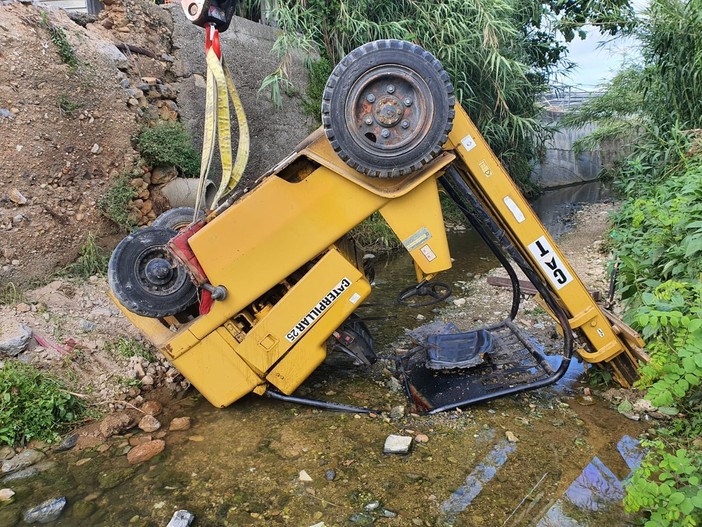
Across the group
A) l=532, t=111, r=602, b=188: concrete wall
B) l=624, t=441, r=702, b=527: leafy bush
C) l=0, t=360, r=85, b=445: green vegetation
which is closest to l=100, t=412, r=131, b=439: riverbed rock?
l=0, t=360, r=85, b=445: green vegetation

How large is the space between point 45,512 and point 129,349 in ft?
4.18

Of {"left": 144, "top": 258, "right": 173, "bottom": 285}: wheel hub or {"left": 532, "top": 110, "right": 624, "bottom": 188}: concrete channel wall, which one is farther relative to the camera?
{"left": 532, "top": 110, "right": 624, "bottom": 188}: concrete channel wall

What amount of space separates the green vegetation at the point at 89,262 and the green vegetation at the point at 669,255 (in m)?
3.87

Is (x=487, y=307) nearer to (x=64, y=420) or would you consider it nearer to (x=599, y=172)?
(x=64, y=420)

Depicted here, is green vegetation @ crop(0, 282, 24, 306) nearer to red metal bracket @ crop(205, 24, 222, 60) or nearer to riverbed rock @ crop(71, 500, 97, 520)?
riverbed rock @ crop(71, 500, 97, 520)

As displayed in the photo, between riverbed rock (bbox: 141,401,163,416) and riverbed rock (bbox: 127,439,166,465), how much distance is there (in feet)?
1.04

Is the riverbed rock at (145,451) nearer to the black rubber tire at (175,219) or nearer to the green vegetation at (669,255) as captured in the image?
the black rubber tire at (175,219)

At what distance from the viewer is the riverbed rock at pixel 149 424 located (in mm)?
2729

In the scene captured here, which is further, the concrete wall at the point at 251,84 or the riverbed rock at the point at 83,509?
the concrete wall at the point at 251,84

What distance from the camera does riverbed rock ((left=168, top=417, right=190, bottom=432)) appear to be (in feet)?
8.93

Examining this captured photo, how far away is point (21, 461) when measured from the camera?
2486mm

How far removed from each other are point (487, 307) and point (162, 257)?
9.74 ft

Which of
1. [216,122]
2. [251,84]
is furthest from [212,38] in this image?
[251,84]

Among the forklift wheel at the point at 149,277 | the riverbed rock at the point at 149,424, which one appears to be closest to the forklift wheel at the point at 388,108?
the forklift wheel at the point at 149,277
